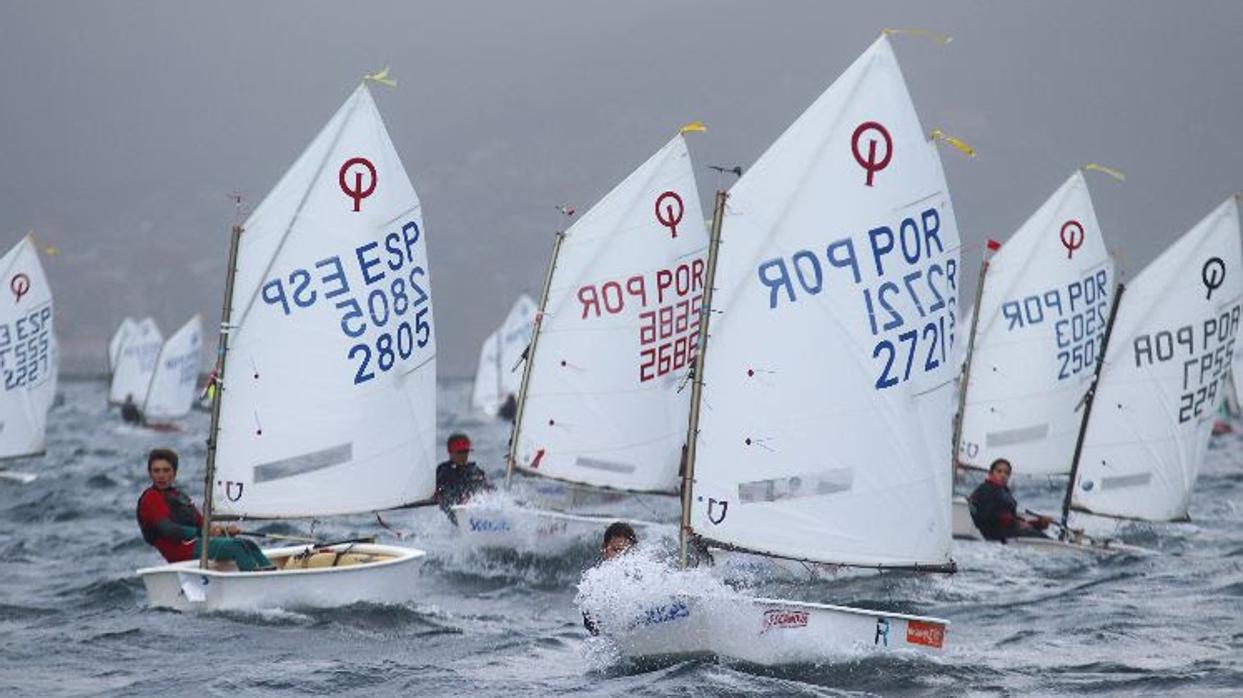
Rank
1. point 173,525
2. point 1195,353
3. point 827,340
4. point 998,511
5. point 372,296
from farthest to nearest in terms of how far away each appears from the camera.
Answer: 1. point 1195,353
2. point 998,511
3. point 372,296
4. point 173,525
5. point 827,340

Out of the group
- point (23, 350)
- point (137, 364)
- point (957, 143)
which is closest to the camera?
point (957, 143)

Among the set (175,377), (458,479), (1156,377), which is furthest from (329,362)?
(175,377)

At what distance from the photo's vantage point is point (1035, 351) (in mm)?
30750

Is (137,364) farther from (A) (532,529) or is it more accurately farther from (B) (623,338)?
(A) (532,529)

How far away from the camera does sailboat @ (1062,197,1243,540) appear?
86.3 ft

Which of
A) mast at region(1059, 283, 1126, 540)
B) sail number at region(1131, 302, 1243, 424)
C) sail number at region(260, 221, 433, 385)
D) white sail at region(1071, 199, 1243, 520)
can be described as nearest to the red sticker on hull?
sail number at region(260, 221, 433, 385)

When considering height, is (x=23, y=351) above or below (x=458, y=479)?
above

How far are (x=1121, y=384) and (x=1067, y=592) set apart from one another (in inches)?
232

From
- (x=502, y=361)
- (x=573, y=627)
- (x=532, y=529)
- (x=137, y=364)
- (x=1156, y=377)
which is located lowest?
(x=573, y=627)

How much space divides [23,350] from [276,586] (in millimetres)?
19330

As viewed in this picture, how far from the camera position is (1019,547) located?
24.3 meters

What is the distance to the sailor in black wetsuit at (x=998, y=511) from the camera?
953 inches

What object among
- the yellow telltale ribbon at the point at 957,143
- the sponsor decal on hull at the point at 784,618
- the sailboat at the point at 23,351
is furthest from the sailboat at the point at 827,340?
the sailboat at the point at 23,351

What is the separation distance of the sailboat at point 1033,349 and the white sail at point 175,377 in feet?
120
